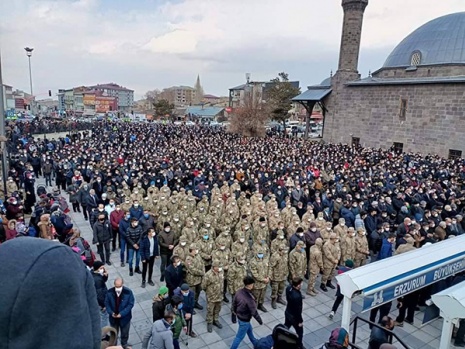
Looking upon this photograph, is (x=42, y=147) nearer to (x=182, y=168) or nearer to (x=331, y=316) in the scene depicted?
(x=182, y=168)

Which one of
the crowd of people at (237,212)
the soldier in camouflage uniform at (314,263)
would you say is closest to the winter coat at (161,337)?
the crowd of people at (237,212)

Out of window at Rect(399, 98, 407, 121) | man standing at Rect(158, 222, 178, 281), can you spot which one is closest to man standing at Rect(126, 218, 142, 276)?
man standing at Rect(158, 222, 178, 281)

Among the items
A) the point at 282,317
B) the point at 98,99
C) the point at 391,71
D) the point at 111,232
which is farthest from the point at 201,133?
the point at 98,99

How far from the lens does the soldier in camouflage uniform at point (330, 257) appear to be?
9.34 meters

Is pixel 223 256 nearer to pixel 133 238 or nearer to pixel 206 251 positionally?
pixel 206 251

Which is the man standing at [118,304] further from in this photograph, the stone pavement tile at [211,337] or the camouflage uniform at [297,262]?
the camouflage uniform at [297,262]

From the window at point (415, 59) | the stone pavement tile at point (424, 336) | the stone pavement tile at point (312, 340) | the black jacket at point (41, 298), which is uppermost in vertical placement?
the window at point (415, 59)

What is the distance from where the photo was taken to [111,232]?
35.6 ft

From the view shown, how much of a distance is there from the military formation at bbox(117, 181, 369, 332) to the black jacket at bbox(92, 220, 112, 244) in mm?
1372

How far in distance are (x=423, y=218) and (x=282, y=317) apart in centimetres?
742

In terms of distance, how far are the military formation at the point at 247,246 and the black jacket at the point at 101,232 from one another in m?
1.37

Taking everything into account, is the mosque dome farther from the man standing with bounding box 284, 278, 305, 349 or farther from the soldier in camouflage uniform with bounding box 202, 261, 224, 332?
the soldier in camouflage uniform with bounding box 202, 261, 224, 332

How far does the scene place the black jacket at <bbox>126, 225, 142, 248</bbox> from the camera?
9.61 m

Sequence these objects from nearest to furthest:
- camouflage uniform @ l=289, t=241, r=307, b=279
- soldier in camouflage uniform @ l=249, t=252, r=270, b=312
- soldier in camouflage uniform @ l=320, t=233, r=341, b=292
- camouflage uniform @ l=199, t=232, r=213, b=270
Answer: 1. soldier in camouflage uniform @ l=249, t=252, r=270, b=312
2. camouflage uniform @ l=289, t=241, r=307, b=279
3. camouflage uniform @ l=199, t=232, r=213, b=270
4. soldier in camouflage uniform @ l=320, t=233, r=341, b=292
